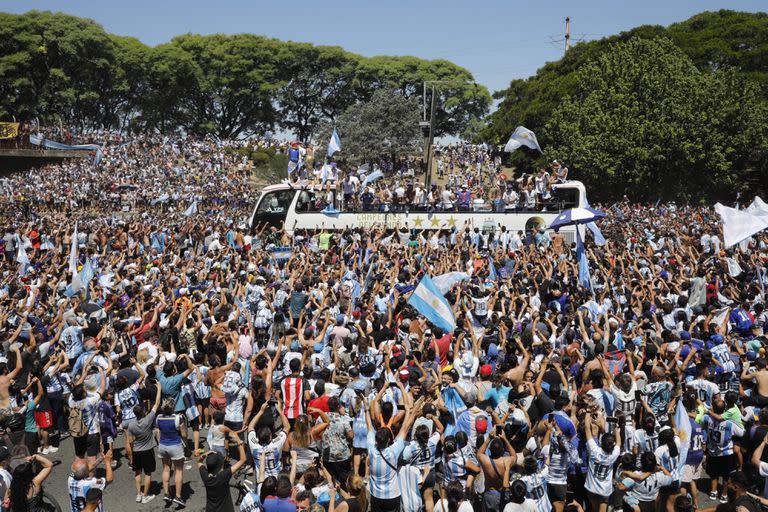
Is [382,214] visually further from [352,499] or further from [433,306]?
[352,499]

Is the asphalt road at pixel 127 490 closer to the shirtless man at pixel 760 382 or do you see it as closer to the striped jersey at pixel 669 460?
the shirtless man at pixel 760 382

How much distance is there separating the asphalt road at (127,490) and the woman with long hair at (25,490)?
856 mm

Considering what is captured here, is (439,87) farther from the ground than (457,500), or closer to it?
farther from the ground

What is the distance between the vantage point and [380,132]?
49.4 meters

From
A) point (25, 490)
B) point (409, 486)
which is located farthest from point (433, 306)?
point (25, 490)

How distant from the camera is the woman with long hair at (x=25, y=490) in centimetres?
604

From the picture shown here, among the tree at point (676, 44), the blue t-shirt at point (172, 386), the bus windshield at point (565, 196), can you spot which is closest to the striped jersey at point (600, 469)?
the blue t-shirt at point (172, 386)

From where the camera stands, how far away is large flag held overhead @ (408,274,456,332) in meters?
9.37

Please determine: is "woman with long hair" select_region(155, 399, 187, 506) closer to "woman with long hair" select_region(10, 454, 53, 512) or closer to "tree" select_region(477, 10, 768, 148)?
"woman with long hair" select_region(10, 454, 53, 512)

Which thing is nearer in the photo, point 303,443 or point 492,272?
point 303,443

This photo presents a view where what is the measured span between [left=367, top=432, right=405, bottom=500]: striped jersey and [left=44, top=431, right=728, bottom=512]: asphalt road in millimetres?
2547

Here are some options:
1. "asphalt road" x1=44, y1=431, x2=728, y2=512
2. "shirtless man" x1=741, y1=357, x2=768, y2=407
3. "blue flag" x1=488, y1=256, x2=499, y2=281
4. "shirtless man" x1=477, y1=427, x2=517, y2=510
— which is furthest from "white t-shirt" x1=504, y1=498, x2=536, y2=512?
"blue flag" x1=488, y1=256, x2=499, y2=281

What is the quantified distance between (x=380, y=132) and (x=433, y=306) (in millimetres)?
41220

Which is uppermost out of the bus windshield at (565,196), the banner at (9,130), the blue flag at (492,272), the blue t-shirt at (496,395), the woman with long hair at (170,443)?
the banner at (9,130)
